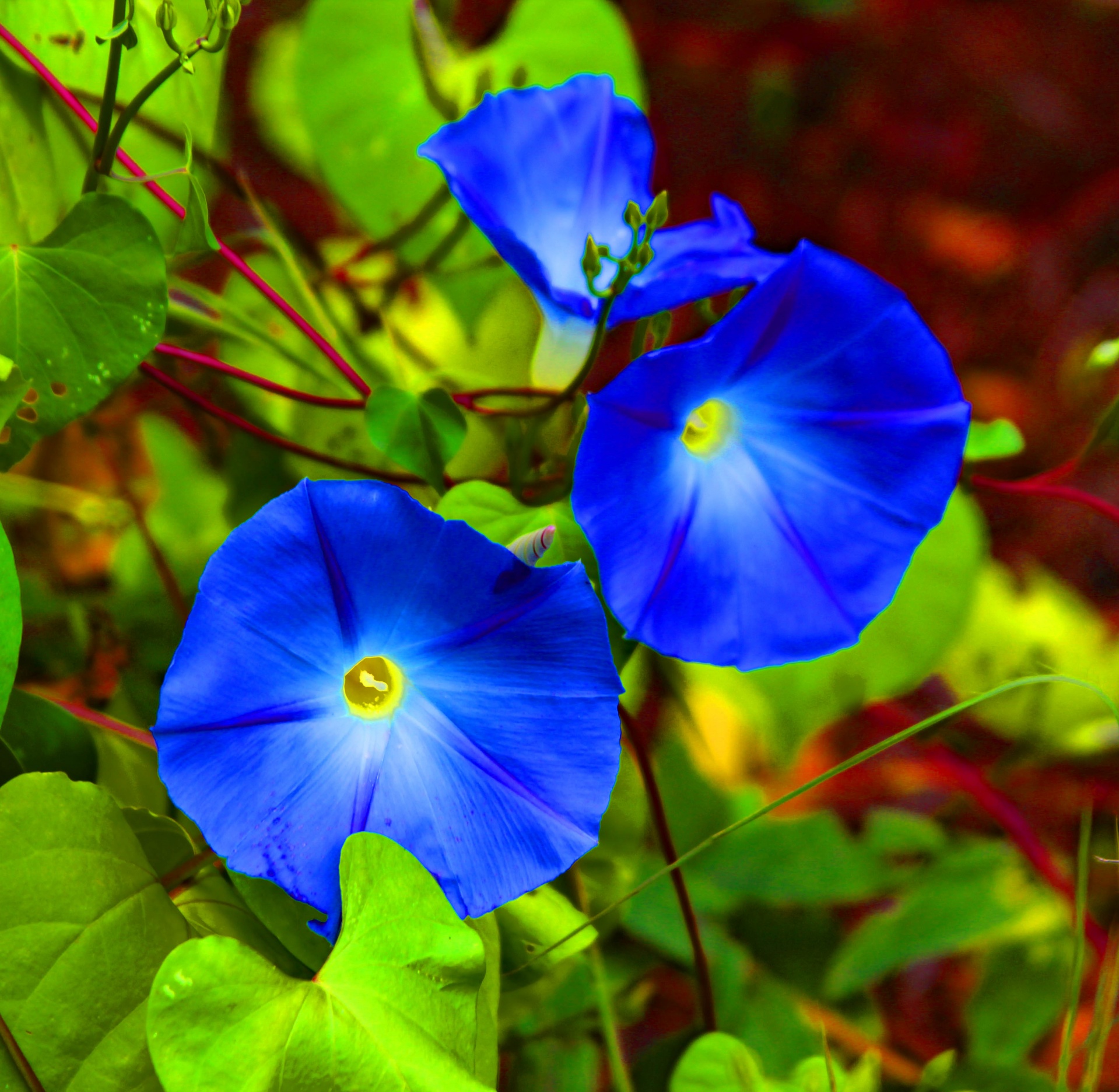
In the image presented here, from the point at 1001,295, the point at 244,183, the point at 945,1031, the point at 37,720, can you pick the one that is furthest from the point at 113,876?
the point at 1001,295

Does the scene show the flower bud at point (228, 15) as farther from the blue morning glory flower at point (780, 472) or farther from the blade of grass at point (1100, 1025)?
the blade of grass at point (1100, 1025)

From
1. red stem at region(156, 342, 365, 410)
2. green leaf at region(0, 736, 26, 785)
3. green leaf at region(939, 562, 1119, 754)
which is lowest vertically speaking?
green leaf at region(939, 562, 1119, 754)

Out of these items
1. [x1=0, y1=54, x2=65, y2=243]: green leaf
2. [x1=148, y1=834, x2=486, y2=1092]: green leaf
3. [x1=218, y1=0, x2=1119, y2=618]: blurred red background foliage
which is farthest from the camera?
[x1=218, y1=0, x2=1119, y2=618]: blurred red background foliage

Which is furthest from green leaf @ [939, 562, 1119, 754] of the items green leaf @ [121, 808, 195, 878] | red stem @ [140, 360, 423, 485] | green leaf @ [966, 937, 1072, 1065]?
green leaf @ [121, 808, 195, 878]

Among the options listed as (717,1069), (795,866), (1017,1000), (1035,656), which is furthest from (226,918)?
(1035,656)

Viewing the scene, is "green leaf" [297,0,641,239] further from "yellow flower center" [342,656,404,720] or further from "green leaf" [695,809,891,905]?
"green leaf" [695,809,891,905]

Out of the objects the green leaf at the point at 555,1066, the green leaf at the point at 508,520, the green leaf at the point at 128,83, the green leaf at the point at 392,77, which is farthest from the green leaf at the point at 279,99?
the green leaf at the point at 555,1066

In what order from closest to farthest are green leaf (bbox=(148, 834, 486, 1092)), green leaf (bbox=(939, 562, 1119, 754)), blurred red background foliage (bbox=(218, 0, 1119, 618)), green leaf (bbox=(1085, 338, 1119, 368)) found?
green leaf (bbox=(148, 834, 486, 1092)) < green leaf (bbox=(1085, 338, 1119, 368)) < green leaf (bbox=(939, 562, 1119, 754)) < blurred red background foliage (bbox=(218, 0, 1119, 618))
